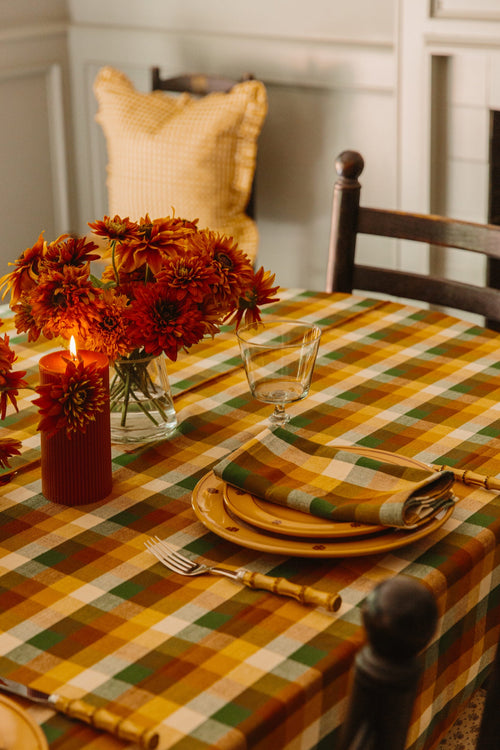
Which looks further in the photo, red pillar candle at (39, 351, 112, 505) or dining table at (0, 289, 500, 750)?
red pillar candle at (39, 351, 112, 505)

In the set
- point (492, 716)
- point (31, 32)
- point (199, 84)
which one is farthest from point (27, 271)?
point (31, 32)

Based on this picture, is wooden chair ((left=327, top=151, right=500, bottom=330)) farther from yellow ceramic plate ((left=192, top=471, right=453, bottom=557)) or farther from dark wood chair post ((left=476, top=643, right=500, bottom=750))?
dark wood chair post ((left=476, top=643, right=500, bottom=750))

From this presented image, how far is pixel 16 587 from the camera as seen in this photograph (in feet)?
2.89

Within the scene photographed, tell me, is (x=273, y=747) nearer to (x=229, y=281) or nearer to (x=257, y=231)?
(x=229, y=281)

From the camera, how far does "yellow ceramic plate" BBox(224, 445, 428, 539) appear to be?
0.92 meters

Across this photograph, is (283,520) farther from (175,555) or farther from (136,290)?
(136,290)

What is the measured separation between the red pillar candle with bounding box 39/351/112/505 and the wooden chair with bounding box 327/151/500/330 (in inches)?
33.7

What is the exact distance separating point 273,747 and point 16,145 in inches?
114

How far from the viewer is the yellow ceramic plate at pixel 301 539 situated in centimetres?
90

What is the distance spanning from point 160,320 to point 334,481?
25cm

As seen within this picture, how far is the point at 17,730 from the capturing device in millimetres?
703

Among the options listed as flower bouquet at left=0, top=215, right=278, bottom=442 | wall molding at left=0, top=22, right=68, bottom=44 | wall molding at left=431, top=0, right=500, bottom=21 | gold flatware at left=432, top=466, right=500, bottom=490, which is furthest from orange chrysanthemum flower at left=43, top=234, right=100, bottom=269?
wall molding at left=0, top=22, right=68, bottom=44

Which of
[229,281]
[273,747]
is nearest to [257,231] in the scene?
[229,281]

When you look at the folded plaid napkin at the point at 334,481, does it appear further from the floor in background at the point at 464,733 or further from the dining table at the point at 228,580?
the floor in background at the point at 464,733
